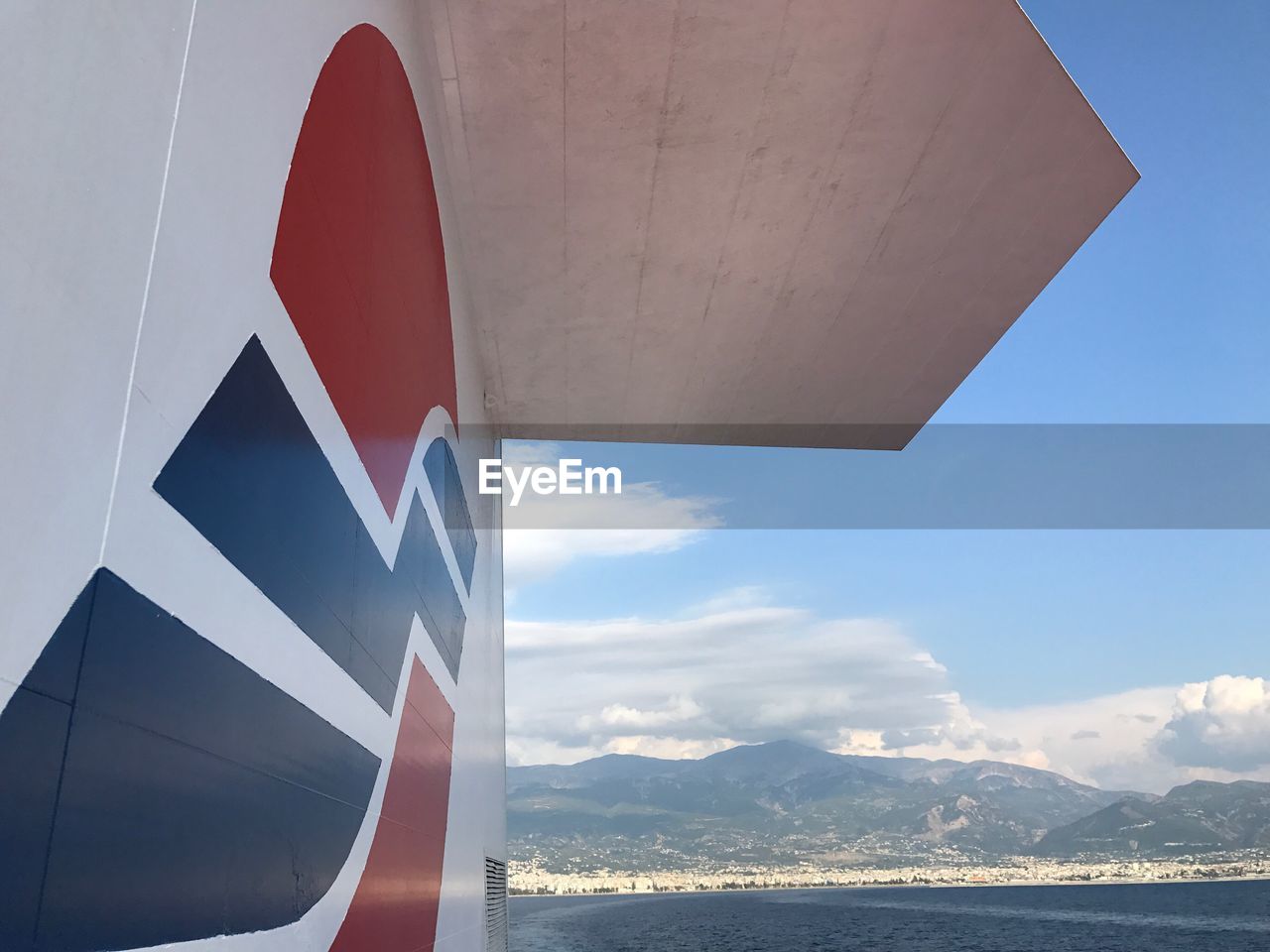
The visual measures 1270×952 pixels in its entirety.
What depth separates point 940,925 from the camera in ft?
204

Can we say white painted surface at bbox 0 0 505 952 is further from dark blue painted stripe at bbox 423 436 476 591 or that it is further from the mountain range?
the mountain range

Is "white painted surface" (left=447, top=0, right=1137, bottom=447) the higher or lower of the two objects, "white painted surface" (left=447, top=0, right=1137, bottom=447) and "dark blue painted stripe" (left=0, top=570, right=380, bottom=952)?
the higher

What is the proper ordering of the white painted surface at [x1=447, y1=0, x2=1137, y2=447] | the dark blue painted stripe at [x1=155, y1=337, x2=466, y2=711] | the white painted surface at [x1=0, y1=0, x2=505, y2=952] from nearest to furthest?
the white painted surface at [x1=0, y1=0, x2=505, y2=952] < the dark blue painted stripe at [x1=155, y1=337, x2=466, y2=711] < the white painted surface at [x1=447, y1=0, x2=1137, y2=447]

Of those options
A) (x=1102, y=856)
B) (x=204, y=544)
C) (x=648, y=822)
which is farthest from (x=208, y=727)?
(x=648, y=822)

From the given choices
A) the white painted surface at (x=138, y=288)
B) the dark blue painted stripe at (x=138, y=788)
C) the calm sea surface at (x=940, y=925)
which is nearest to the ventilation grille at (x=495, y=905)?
the white painted surface at (x=138, y=288)

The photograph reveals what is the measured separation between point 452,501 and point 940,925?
68300 millimetres

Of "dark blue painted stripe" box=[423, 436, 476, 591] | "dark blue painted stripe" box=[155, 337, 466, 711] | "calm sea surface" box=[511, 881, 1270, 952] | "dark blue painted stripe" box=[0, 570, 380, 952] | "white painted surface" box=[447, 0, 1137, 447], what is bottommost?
"calm sea surface" box=[511, 881, 1270, 952]

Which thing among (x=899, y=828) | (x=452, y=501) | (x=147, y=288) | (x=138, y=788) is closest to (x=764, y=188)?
(x=452, y=501)

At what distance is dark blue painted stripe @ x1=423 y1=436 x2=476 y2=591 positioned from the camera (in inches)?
163

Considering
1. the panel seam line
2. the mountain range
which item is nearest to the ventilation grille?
the panel seam line

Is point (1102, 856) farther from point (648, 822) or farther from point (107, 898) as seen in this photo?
point (107, 898)

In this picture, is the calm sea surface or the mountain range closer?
the calm sea surface

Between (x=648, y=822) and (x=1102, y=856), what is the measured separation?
81561mm

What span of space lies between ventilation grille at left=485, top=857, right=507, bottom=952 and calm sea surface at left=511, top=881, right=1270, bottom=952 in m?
46.8
